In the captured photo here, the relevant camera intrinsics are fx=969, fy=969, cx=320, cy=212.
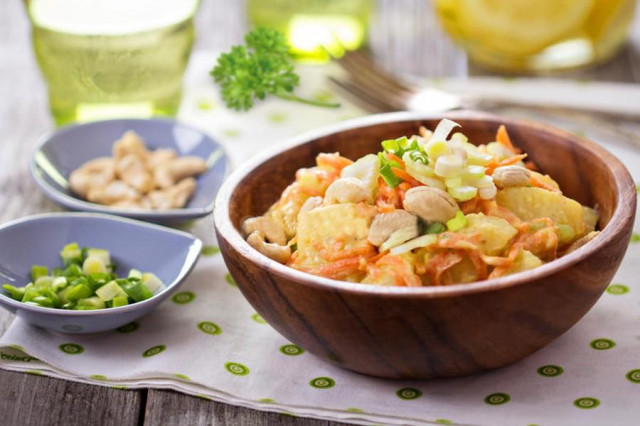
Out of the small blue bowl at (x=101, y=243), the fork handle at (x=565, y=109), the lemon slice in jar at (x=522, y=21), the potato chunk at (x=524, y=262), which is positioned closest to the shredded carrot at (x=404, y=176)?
the potato chunk at (x=524, y=262)

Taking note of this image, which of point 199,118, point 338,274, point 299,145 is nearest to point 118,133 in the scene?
point 199,118

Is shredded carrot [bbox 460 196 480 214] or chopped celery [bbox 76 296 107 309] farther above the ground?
shredded carrot [bbox 460 196 480 214]

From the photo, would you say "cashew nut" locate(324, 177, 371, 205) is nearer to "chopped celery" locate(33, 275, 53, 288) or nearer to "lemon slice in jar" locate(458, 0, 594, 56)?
"chopped celery" locate(33, 275, 53, 288)

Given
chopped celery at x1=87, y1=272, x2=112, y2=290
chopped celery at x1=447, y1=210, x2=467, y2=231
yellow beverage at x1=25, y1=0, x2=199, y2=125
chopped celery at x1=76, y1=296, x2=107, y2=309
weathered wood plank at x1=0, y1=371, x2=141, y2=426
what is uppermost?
chopped celery at x1=447, y1=210, x2=467, y2=231

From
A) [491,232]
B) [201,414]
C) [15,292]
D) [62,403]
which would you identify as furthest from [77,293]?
[491,232]

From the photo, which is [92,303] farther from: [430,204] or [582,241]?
[582,241]

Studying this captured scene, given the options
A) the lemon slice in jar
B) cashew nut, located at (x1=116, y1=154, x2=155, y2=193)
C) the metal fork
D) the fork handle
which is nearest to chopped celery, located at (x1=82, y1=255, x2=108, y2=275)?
cashew nut, located at (x1=116, y1=154, x2=155, y2=193)
